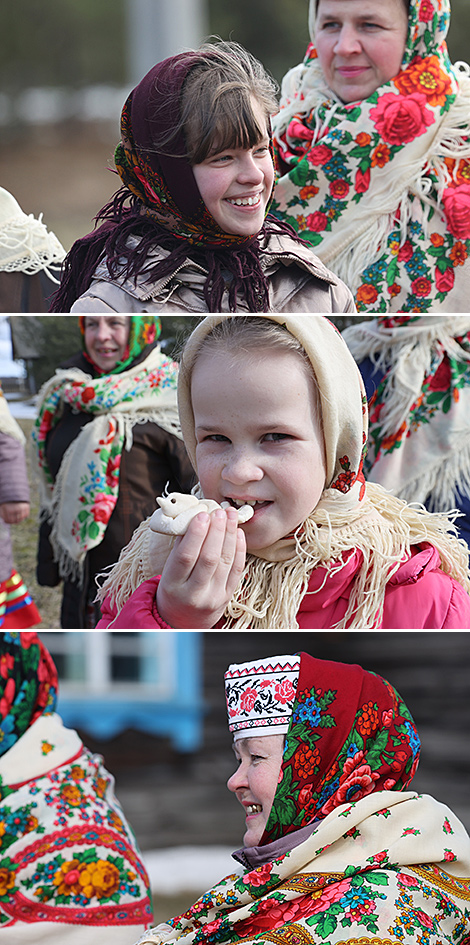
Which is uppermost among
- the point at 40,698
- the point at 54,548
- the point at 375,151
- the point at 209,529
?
the point at 375,151

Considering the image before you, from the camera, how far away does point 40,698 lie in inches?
53.6

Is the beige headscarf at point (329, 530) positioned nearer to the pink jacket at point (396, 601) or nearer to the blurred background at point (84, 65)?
the pink jacket at point (396, 601)

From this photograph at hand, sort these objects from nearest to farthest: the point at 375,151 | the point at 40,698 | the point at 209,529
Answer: the point at 209,529 < the point at 375,151 < the point at 40,698

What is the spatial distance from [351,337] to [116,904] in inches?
35.0

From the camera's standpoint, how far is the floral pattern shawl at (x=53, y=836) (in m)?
1.23

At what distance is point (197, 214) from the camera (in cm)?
99

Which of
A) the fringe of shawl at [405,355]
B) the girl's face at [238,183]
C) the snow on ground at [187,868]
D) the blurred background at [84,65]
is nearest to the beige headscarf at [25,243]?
the blurred background at [84,65]

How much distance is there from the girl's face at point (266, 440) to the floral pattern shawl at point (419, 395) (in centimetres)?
40

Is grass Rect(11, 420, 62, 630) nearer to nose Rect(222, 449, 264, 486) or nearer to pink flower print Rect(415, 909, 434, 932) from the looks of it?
nose Rect(222, 449, 264, 486)

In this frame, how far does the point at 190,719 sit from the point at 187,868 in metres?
0.54

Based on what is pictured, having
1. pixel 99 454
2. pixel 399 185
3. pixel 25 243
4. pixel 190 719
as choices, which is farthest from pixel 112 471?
pixel 190 719

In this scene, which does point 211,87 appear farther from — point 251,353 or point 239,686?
point 239,686

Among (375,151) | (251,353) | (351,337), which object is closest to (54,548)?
(251,353)

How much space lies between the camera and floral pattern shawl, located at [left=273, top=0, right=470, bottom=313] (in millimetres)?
1177
